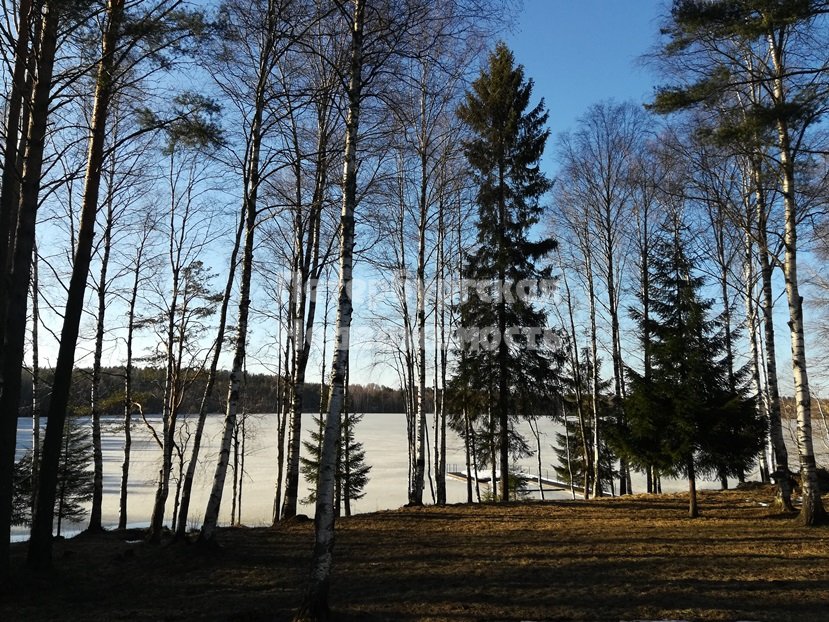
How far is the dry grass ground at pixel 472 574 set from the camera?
4.96 meters

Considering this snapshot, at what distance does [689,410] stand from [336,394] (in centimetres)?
840


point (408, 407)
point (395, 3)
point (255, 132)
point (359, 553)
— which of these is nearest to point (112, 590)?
point (359, 553)

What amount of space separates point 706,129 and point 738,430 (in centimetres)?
601

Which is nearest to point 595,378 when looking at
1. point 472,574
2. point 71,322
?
point 472,574

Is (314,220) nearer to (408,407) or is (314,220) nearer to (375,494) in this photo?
(408,407)

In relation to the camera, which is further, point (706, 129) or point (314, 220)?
point (314, 220)

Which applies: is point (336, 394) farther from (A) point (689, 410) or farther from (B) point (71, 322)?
(A) point (689, 410)

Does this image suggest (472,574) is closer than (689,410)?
Yes

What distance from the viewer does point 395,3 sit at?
6066 millimetres

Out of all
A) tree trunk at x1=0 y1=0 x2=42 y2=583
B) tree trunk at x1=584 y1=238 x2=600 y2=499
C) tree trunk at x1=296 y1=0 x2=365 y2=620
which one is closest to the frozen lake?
tree trunk at x1=584 y1=238 x2=600 y2=499

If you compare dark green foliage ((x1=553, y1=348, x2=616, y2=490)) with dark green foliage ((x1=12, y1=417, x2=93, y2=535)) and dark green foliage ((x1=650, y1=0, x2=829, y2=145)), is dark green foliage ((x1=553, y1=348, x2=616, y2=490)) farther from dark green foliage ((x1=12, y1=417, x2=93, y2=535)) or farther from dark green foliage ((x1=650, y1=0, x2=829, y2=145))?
dark green foliage ((x1=12, y1=417, x2=93, y2=535))

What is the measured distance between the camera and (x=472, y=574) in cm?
612

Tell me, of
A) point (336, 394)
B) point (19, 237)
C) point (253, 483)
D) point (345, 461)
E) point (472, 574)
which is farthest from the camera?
point (253, 483)

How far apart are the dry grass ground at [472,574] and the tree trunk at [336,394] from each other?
19.3 inches
